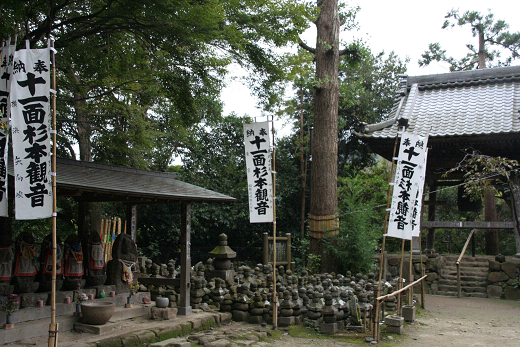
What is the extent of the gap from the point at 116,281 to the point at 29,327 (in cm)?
217

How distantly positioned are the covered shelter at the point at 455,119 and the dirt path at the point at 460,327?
2.26m

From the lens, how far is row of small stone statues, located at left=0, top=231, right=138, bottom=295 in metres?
6.91

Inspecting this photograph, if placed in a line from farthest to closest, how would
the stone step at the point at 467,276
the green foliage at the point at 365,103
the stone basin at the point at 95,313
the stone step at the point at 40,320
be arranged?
the green foliage at the point at 365,103 → the stone step at the point at 467,276 → the stone basin at the point at 95,313 → the stone step at the point at 40,320

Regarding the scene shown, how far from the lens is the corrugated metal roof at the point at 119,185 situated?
691cm

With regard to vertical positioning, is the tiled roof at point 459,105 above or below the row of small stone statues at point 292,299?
above

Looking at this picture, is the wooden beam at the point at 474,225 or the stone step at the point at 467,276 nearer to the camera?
the wooden beam at the point at 474,225

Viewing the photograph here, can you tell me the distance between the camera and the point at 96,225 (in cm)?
1292

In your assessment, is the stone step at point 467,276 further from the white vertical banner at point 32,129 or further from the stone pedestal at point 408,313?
the white vertical banner at point 32,129

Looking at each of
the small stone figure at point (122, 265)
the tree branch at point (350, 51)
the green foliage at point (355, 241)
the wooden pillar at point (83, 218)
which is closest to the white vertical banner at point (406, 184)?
the green foliage at point (355, 241)

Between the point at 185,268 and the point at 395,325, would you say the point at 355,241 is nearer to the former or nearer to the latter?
the point at 395,325

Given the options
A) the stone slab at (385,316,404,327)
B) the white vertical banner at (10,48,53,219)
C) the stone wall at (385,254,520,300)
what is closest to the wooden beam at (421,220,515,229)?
the stone wall at (385,254,520,300)

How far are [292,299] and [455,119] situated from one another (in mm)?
7080

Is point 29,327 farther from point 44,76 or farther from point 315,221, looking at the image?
point 315,221

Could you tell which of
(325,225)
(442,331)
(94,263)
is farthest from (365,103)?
(94,263)
